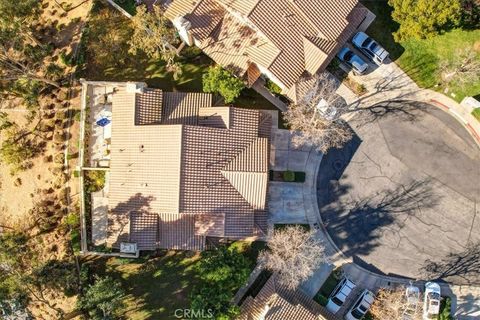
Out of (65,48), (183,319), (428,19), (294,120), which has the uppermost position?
(428,19)

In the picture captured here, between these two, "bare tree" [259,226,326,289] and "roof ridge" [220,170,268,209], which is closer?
"bare tree" [259,226,326,289]

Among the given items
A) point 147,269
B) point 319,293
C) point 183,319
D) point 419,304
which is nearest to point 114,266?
point 147,269

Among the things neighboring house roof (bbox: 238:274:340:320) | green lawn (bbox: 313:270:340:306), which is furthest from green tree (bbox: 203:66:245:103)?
green lawn (bbox: 313:270:340:306)

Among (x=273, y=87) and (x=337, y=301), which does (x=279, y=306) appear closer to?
(x=337, y=301)

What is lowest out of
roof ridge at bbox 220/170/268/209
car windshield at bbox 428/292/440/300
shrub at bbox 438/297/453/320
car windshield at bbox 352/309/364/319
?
car windshield at bbox 352/309/364/319

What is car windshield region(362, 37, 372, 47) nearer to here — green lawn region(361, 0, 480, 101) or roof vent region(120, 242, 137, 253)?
green lawn region(361, 0, 480, 101)

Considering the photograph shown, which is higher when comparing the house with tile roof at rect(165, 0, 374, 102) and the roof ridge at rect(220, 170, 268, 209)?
the house with tile roof at rect(165, 0, 374, 102)

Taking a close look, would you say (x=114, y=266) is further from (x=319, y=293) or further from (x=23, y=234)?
(x=319, y=293)
